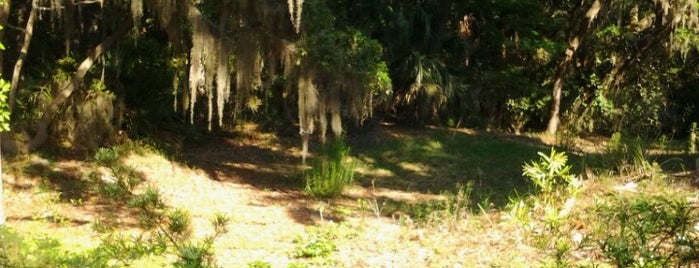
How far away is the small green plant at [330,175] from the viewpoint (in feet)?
29.6

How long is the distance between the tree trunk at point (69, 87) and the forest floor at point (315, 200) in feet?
1.03

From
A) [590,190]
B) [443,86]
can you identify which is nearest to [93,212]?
[590,190]

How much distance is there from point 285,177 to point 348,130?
154 inches

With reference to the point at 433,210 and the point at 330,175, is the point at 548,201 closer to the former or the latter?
the point at 433,210

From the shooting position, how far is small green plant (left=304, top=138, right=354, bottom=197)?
9.02m

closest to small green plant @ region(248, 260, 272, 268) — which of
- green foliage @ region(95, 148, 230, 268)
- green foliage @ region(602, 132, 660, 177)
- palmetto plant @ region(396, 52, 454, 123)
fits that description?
green foliage @ region(95, 148, 230, 268)

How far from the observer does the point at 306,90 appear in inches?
342

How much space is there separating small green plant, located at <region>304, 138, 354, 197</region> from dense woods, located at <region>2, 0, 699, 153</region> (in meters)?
0.28

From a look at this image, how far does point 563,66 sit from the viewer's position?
16.5 metres

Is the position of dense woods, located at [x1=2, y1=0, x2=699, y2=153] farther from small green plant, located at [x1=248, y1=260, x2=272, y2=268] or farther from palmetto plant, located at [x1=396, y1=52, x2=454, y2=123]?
small green plant, located at [x1=248, y1=260, x2=272, y2=268]

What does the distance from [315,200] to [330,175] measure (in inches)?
14.2

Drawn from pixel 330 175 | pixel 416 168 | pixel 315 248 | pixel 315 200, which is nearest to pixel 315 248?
pixel 315 248

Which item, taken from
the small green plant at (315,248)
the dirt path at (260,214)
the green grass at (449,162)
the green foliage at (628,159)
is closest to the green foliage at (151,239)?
the dirt path at (260,214)

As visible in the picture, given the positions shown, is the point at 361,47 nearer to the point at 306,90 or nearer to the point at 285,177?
the point at 306,90
